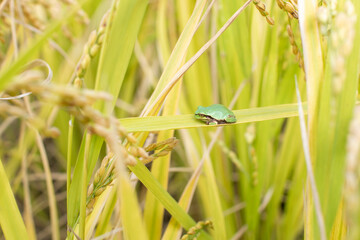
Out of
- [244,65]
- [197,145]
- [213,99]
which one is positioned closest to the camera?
[244,65]

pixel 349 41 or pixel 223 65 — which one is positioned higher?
pixel 223 65

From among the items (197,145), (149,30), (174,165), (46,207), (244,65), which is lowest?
(46,207)

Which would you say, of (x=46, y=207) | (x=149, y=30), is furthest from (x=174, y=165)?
(x=149, y=30)

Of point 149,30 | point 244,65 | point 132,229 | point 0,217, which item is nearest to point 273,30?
point 244,65

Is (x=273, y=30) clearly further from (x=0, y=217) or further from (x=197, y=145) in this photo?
(x=0, y=217)

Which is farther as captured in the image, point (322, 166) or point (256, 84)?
point (256, 84)

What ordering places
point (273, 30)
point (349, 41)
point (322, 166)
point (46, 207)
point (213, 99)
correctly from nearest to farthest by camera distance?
point (349, 41), point (322, 166), point (273, 30), point (213, 99), point (46, 207)
